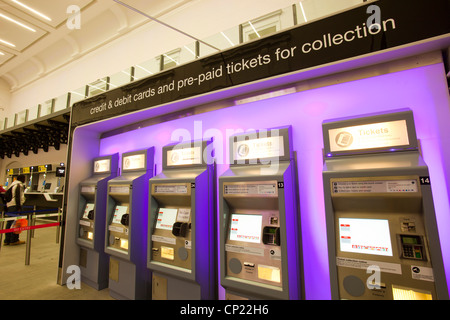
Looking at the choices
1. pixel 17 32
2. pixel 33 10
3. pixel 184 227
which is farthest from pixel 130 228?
pixel 17 32

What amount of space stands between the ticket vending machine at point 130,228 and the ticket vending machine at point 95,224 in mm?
381

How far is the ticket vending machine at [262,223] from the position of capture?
1.64 meters

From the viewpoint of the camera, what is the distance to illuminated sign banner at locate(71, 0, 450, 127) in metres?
1.44

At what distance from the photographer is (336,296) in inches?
54.2

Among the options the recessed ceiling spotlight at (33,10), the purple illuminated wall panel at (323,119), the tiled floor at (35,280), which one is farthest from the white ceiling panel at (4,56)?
the purple illuminated wall panel at (323,119)

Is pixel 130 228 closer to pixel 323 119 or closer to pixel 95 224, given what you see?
pixel 95 224

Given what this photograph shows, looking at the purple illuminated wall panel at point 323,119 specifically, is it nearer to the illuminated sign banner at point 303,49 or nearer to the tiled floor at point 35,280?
the illuminated sign banner at point 303,49

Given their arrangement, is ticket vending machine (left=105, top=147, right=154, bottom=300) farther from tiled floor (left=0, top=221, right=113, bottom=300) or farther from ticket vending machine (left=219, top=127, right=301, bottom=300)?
ticket vending machine (left=219, top=127, right=301, bottom=300)

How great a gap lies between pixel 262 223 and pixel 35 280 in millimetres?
3711

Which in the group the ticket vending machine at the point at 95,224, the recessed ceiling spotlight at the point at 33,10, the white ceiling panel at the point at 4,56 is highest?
the white ceiling panel at the point at 4,56

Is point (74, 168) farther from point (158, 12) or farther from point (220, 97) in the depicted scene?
point (158, 12)

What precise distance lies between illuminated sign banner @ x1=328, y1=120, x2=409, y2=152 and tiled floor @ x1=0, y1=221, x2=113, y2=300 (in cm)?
323

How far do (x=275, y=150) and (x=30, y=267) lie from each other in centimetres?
466

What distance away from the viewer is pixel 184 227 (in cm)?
208
